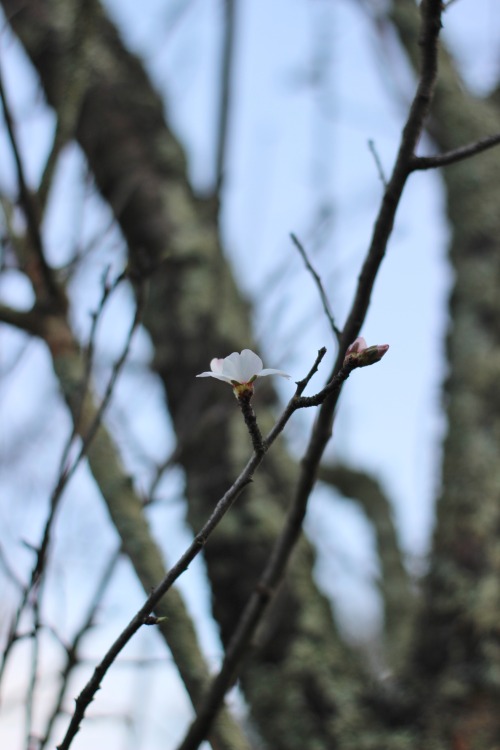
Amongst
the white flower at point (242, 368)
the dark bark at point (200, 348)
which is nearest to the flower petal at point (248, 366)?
the white flower at point (242, 368)

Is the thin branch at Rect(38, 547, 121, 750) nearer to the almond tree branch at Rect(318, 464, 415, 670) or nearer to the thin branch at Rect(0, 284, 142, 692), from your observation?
the thin branch at Rect(0, 284, 142, 692)

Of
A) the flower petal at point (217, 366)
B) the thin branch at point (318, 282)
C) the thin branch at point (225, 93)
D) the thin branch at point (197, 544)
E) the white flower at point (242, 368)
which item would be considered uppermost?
the thin branch at point (225, 93)

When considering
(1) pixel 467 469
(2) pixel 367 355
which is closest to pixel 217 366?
(2) pixel 367 355

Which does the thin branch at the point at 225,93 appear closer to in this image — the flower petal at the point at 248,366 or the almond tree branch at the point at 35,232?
the almond tree branch at the point at 35,232

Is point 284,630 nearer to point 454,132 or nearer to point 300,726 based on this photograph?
point 300,726

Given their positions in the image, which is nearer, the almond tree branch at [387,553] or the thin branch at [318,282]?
the thin branch at [318,282]

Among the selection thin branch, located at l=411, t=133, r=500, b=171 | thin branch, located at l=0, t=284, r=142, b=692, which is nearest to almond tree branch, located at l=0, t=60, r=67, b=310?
thin branch, located at l=0, t=284, r=142, b=692

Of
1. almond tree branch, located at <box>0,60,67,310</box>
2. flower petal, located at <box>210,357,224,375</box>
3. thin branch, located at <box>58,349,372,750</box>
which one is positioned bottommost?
thin branch, located at <box>58,349,372,750</box>

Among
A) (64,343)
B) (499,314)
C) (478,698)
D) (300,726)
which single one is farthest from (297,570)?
(499,314)
